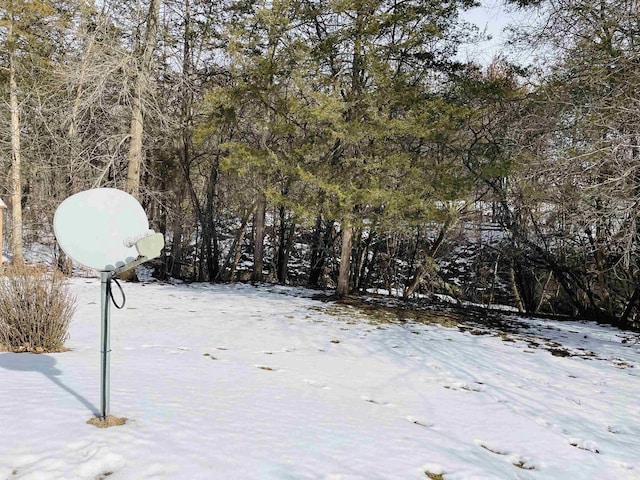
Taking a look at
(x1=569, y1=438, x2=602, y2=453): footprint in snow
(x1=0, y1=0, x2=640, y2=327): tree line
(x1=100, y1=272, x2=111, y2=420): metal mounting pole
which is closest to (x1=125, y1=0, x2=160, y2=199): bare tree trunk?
(x1=0, y1=0, x2=640, y2=327): tree line

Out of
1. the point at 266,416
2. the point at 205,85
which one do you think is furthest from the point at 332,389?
the point at 205,85

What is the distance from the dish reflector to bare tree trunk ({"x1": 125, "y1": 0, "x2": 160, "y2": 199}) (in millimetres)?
9257

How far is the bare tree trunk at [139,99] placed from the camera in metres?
10.8

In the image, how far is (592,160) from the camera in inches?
231

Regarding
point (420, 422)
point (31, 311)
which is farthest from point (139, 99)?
point (420, 422)

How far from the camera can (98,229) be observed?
7.99 feet

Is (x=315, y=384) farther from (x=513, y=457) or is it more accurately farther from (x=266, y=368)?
(x=513, y=457)

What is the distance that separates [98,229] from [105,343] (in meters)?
0.65

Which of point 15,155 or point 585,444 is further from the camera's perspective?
point 15,155

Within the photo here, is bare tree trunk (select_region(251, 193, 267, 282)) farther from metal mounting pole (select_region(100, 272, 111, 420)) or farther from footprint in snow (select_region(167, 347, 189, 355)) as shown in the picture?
metal mounting pole (select_region(100, 272, 111, 420))

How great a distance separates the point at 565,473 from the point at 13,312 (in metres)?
4.90

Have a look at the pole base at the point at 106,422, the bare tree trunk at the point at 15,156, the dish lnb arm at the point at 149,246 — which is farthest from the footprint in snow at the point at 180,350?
the bare tree trunk at the point at 15,156

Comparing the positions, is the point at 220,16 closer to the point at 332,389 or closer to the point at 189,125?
the point at 189,125

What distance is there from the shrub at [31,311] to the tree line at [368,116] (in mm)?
4739
